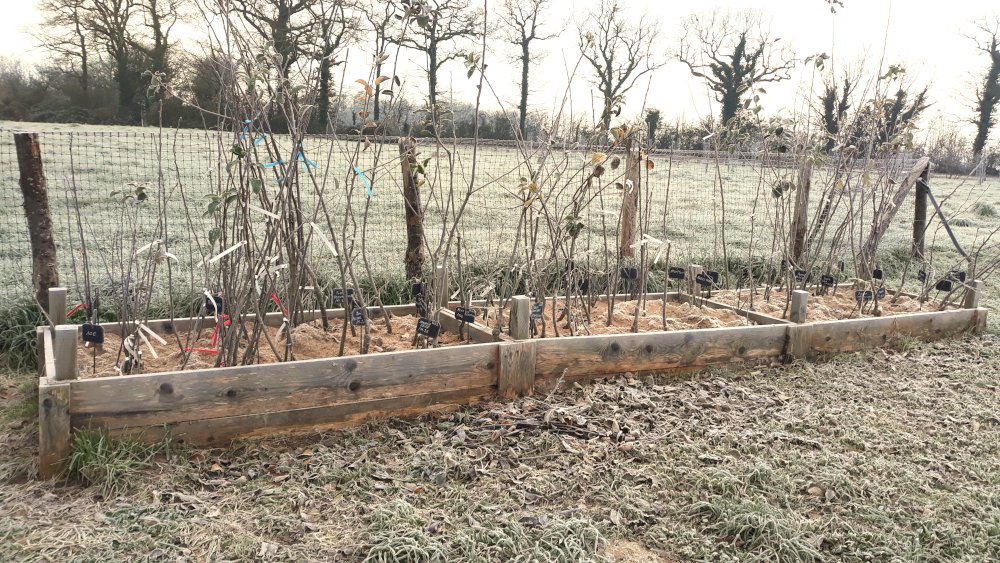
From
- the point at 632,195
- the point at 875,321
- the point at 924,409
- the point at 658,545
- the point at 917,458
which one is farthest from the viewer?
the point at 632,195

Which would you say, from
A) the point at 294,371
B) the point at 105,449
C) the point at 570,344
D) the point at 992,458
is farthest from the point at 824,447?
the point at 105,449

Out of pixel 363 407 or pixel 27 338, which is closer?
pixel 363 407

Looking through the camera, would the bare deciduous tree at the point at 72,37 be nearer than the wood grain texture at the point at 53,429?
No

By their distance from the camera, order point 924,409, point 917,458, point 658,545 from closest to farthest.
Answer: point 658,545
point 917,458
point 924,409

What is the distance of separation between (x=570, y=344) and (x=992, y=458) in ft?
5.95

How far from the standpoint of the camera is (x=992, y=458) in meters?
2.85

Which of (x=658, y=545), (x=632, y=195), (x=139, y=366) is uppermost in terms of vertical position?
(x=632, y=195)

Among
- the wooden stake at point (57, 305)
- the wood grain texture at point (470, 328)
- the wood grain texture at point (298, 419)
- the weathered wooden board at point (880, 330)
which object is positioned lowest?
the wood grain texture at point (298, 419)

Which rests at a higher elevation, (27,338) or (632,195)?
(632,195)

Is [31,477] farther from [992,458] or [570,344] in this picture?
[992,458]

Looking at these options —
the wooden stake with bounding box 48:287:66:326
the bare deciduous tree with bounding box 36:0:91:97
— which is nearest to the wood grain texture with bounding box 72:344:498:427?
the wooden stake with bounding box 48:287:66:326

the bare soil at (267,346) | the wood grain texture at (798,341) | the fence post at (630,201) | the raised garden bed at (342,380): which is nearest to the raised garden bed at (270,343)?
the bare soil at (267,346)

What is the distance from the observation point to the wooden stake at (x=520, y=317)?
337 cm

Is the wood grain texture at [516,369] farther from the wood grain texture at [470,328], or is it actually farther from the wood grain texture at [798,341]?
the wood grain texture at [798,341]
